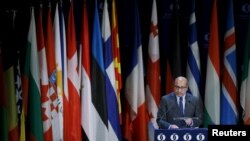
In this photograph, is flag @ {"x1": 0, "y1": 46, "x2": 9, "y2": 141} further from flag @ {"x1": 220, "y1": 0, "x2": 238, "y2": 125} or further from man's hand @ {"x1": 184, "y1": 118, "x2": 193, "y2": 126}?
flag @ {"x1": 220, "y1": 0, "x2": 238, "y2": 125}

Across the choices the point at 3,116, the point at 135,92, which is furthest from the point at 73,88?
the point at 3,116

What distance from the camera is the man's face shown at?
7624 mm

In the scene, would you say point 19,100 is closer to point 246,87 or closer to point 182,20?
point 182,20

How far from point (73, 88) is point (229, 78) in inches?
95.1

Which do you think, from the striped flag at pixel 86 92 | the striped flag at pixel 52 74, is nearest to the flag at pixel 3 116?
the striped flag at pixel 52 74

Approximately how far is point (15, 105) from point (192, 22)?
3.06 meters

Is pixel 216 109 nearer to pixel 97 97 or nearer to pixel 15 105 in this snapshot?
pixel 97 97

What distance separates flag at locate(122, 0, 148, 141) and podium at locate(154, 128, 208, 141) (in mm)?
2640

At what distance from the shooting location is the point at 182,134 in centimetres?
624

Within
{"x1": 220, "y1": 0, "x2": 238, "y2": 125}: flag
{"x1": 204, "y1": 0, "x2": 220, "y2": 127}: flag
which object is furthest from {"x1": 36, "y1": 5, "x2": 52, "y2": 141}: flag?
{"x1": 220, "y1": 0, "x2": 238, "y2": 125}: flag

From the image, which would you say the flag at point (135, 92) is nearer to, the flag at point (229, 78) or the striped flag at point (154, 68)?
the striped flag at point (154, 68)

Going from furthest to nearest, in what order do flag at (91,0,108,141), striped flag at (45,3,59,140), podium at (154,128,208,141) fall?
flag at (91,0,108,141)
striped flag at (45,3,59,140)
podium at (154,128,208,141)

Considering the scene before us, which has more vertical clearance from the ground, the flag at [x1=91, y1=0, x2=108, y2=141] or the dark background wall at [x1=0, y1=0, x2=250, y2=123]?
the dark background wall at [x1=0, y1=0, x2=250, y2=123]

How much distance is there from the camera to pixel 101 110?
8570 millimetres
